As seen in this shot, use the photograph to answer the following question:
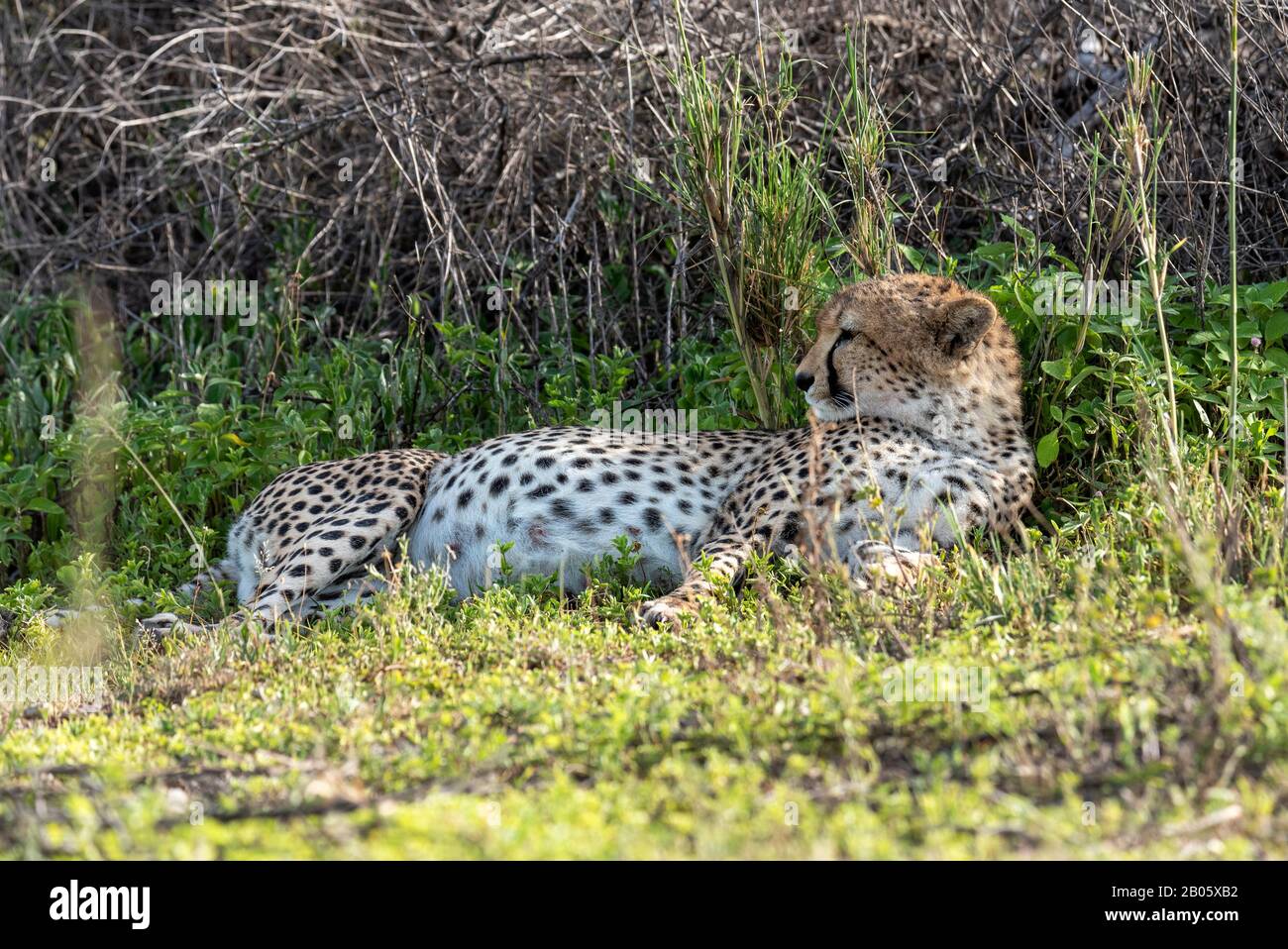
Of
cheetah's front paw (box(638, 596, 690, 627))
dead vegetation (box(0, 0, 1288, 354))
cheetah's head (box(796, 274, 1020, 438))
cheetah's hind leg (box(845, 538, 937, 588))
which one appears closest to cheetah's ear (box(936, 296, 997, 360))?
cheetah's head (box(796, 274, 1020, 438))

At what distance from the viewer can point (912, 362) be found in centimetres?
473

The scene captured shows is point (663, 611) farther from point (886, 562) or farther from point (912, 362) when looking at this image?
point (912, 362)

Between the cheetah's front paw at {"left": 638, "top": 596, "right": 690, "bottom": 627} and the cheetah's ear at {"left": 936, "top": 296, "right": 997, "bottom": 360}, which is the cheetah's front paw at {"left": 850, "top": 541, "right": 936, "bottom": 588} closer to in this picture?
the cheetah's front paw at {"left": 638, "top": 596, "right": 690, "bottom": 627}

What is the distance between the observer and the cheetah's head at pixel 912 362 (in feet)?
15.4

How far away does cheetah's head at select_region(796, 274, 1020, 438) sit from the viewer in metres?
4.69

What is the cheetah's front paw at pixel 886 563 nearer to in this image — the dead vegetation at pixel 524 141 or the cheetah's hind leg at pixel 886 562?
the cheetah's hind leg at pixel 886 562

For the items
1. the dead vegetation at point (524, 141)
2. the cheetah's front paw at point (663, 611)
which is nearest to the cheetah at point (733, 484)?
the cheetah's front paw at point (663, 611)

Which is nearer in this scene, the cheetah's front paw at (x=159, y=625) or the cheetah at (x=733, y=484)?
the cheetah's front paw at (x=159, y=625)

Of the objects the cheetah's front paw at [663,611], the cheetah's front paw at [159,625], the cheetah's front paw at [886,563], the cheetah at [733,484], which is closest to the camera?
the cheetah's front paw at [886,563]

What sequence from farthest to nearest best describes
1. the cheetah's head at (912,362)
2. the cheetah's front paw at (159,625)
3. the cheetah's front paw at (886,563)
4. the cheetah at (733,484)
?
the cheetah's head at (912,362), the cheetah at (733,484), the cheetah's front paw at (159,625), the cheetah's front paw at (886,563)

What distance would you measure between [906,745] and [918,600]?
0.93 meters

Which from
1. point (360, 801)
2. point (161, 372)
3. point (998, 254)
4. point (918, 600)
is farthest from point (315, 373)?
point (360, 801)

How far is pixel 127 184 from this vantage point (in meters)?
7.76
